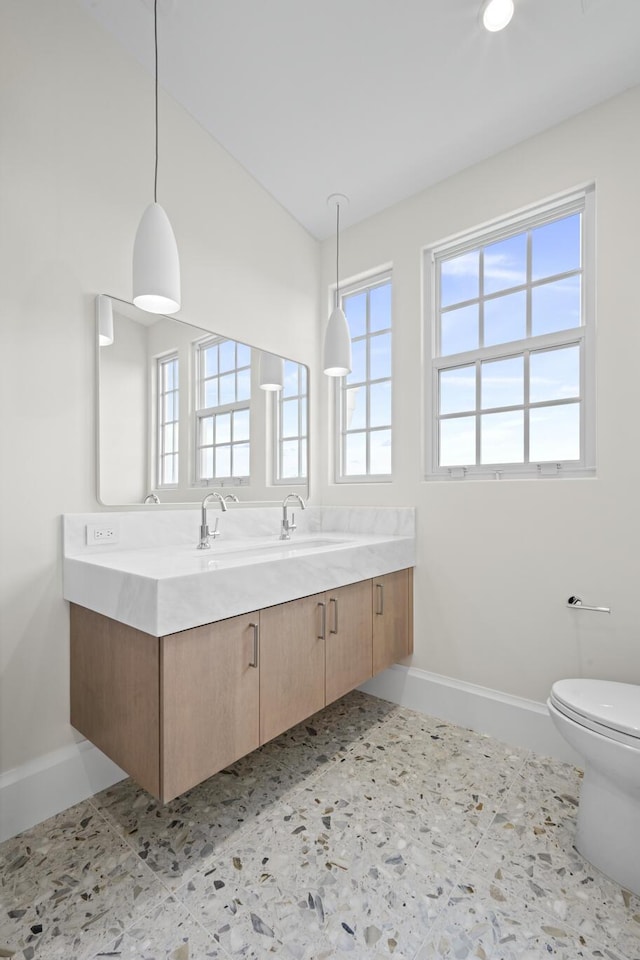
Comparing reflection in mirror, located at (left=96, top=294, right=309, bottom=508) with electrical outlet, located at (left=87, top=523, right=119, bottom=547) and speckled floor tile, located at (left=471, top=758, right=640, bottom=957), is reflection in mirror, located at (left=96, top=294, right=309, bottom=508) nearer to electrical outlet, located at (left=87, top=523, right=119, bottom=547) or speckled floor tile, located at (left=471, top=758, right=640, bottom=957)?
electrical outlet, located at (left=87, top=523, right=119, bottom=547)

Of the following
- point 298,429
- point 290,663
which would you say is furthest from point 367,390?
point 290,663

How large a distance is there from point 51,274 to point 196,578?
3.97ft

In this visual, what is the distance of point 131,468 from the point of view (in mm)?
1829

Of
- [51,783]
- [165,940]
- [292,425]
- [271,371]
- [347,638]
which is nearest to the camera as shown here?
[165,940]

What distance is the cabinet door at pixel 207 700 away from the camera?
4.09 feet

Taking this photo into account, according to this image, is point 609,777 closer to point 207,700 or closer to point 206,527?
point 207,700

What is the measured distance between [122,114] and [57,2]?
1.14 feet

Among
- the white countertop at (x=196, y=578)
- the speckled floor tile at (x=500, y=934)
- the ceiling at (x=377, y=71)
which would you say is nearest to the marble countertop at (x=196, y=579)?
the white countertop at (x=196, y=578)

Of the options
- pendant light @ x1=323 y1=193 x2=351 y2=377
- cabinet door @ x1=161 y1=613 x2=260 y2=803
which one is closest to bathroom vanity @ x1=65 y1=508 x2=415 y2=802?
cabinet door @ x1=161 y1=613 x2=260 y2=803

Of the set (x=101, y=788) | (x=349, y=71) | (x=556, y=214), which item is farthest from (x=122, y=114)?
(x=101, y=788)

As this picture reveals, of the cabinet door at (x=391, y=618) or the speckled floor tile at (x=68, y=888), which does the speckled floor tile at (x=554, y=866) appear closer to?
the cabinet door at (x=391, y=618)

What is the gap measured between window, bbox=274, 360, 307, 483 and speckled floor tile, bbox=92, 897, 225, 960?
176cm

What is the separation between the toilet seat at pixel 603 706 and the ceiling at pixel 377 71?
231 cm

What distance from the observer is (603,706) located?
142cm
